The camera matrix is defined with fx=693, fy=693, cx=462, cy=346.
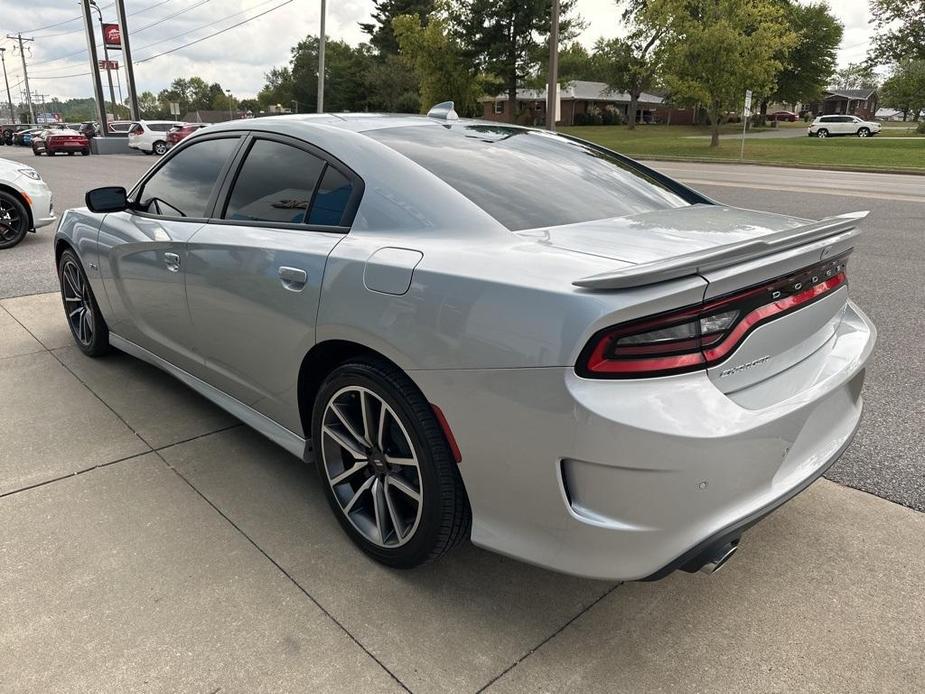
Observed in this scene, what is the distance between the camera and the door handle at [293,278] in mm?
→ 2504

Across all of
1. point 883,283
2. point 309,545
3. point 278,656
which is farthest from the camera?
point 883,283

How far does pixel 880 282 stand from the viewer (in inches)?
255

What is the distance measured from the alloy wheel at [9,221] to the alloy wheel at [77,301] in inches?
197

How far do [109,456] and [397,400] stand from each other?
189 centimetres

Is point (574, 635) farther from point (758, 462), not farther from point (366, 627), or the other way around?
point (758, 462)

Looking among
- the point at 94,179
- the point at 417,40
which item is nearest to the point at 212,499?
the point at 94,179

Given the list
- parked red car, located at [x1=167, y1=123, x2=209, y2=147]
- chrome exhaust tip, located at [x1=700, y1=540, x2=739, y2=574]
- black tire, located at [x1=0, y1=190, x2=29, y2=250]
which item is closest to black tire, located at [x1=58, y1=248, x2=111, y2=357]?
chrome exhaust tip, located at [x1=700, y1=540, x2=739, y2=574]

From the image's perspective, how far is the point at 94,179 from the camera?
1894 cm

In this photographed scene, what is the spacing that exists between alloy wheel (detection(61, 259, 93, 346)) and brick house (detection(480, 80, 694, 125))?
192 ft

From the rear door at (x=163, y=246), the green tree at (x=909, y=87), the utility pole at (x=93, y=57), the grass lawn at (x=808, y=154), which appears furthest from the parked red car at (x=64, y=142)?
the green tree at (x=909, y=87)

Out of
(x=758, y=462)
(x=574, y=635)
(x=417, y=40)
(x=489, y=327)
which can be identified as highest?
(x=417, y=40)

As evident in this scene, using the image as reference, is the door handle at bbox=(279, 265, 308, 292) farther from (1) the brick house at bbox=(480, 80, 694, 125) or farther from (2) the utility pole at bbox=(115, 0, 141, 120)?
(1) the brick house at bbox=(480, 80, 694, 125)

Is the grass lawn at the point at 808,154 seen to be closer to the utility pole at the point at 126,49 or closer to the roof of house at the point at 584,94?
the utility pole at the point at 126,49

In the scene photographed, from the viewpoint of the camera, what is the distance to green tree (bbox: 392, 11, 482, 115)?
4647cm
